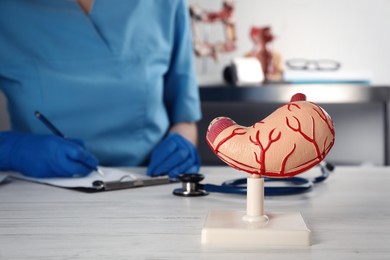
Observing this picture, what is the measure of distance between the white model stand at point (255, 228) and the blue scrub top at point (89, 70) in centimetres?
73

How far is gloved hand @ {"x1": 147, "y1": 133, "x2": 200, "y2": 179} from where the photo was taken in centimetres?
93

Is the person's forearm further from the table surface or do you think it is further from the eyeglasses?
the eyeglasses

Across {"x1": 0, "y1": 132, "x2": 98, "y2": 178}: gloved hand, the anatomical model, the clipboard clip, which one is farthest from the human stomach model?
{"x1": 0, "y1": 132, "x2": 98, "y2": 178}: gloved hand

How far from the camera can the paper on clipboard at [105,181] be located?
79cm

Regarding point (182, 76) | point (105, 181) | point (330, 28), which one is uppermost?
point (330, 28)

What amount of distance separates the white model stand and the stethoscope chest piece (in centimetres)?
19

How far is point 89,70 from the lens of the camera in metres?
1.22

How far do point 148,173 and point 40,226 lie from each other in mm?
376

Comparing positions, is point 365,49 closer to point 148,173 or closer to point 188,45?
point 188,45

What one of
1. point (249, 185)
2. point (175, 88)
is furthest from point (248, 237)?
point (175, 88)

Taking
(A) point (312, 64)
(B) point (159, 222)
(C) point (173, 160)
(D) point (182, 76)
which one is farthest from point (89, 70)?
(A) point (312, 64)

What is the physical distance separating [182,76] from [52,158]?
22.3 inches

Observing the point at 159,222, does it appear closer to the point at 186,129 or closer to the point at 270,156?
the point at 270,156

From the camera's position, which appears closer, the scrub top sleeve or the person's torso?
the person's torso
